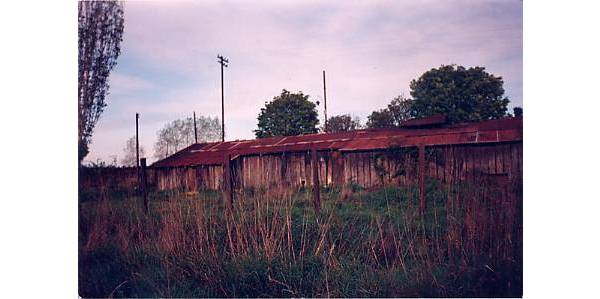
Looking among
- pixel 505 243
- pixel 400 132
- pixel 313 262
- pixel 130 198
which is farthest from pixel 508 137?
pixel 130 198

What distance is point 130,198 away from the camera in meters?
4.68

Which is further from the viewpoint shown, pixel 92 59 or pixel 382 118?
pixel 382 118

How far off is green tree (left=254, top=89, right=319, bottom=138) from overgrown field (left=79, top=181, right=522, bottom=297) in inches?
716

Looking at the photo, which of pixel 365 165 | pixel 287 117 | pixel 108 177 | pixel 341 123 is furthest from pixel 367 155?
pixel 341 123

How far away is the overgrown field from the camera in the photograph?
3092 millimetres

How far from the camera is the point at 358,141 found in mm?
13195

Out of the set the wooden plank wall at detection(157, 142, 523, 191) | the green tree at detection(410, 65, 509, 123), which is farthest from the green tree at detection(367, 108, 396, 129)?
the wooden plank wall at detection(157, 142, 523, 191)

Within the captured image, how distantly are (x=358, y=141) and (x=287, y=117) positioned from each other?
10352 millimetres

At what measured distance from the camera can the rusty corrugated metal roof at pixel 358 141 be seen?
1076 centimetres

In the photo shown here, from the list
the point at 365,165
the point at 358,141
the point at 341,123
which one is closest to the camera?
the point at 365,165

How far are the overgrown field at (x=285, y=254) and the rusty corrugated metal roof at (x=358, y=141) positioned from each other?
5881mm

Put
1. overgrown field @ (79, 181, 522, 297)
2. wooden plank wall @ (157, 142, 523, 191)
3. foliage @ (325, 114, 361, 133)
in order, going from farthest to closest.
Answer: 1. foliage @ (325, 114, 361, 133)
2. wooden plank wall @ (157, 142, 523, 191)
3. overgrown field @ (79, 181, 522, 297)

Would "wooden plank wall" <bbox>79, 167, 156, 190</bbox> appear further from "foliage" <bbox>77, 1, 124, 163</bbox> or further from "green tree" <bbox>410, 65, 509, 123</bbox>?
"green tree" <bbox>410, 65, 509, 123</bbox>

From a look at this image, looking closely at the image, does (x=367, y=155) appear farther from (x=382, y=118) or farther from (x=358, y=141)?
(x=382, y=118)
